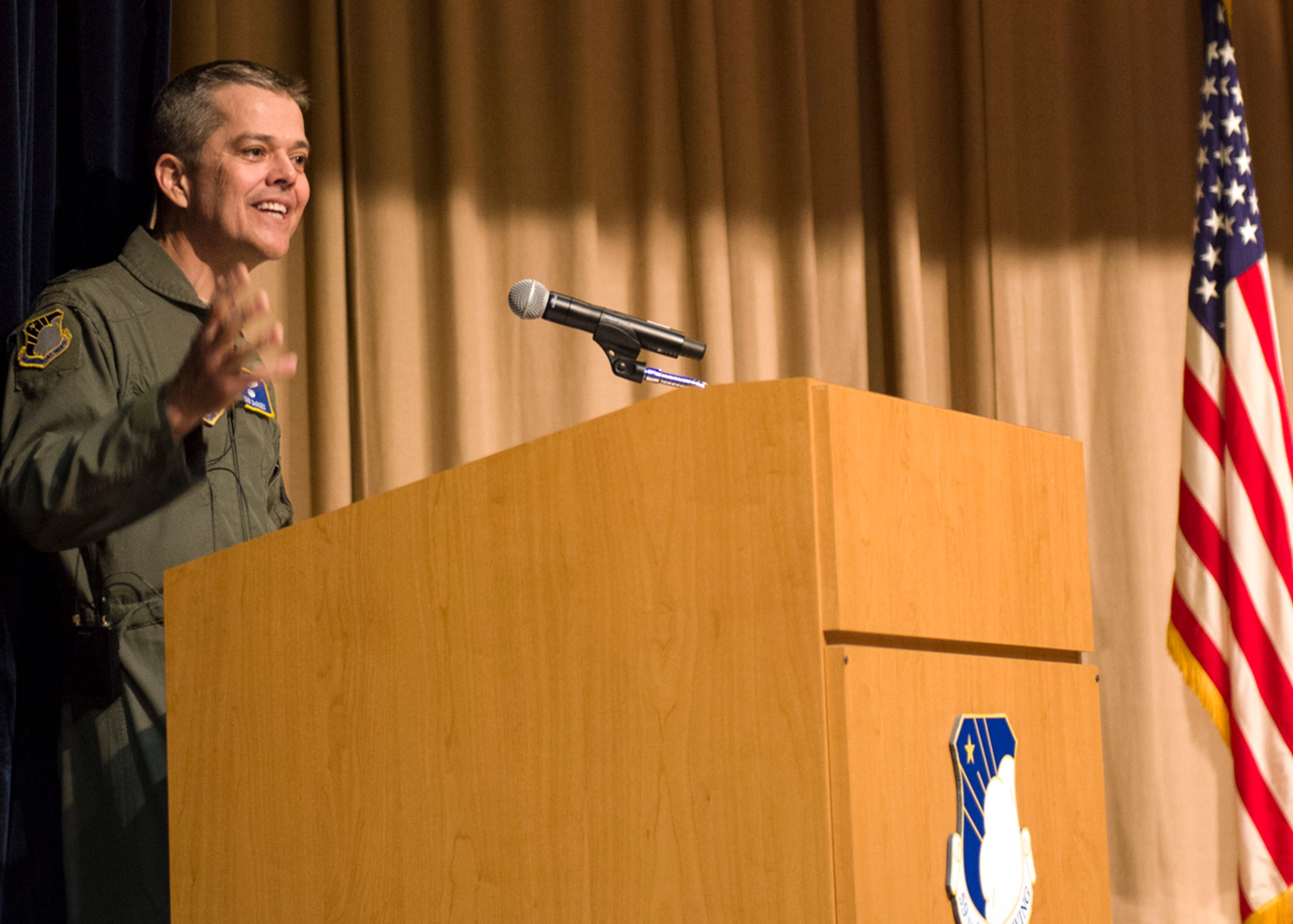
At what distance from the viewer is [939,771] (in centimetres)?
108

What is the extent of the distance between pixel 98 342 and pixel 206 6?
39.9 inches

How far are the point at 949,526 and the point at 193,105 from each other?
1390mm

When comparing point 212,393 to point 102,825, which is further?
point 102,825

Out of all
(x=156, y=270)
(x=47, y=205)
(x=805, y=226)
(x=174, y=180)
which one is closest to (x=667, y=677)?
(x=156, y=270)

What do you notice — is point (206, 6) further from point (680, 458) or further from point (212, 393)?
point (680, 458)

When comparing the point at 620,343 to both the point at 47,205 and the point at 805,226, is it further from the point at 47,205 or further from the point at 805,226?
the point at 805,226

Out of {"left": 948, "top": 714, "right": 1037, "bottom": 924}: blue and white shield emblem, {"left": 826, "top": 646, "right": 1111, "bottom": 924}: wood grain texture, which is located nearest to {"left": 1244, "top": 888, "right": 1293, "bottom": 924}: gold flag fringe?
{"left": 826, "top": 646, "right": 1111, "bottom": 924}: wood grain texture

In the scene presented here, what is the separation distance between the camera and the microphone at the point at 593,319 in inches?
60.2

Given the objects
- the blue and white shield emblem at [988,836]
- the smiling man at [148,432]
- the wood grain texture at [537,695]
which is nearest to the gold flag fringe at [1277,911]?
the blue and white shield emblem at [988,836]

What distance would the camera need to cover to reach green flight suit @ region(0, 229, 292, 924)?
5.06 feet

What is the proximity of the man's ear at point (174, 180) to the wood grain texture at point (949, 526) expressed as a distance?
4.20 ft

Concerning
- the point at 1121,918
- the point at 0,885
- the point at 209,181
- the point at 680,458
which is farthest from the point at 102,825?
the point at 1121,918

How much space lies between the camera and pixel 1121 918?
3.10 meters

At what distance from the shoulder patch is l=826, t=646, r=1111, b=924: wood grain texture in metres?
1.09
